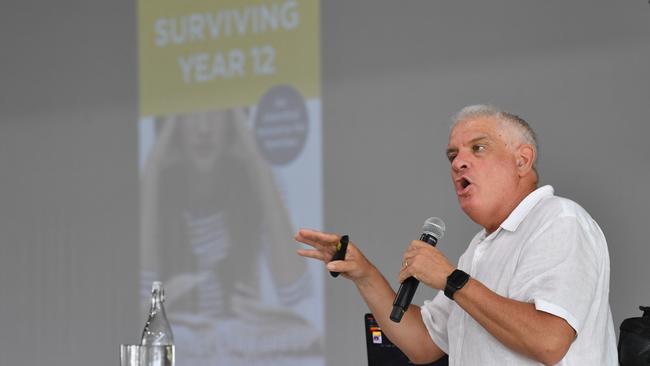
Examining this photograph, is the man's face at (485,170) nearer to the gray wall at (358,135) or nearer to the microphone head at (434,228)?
the microphone head at (434,228)

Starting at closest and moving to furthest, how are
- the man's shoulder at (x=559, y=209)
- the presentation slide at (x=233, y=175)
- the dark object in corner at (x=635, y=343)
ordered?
1. the man's shoulder at (x=559, y=209)
2. the dark object in corner at (x=635, y=343)
3. the presentation slide at (x=233, y=175)

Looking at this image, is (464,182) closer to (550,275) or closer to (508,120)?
(508,120)

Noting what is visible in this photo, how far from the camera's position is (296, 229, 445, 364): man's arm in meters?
2.48

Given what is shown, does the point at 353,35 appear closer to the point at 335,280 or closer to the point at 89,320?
the point at 335,280

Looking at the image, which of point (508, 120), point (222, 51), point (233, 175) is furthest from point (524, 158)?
point (222, 51)

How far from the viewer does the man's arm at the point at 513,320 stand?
204cm

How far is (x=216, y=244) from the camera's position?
16.1ft

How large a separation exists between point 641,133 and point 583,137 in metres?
0.24

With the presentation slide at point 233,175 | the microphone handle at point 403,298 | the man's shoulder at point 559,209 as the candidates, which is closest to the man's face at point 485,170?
the man's shoulder at point 559,209

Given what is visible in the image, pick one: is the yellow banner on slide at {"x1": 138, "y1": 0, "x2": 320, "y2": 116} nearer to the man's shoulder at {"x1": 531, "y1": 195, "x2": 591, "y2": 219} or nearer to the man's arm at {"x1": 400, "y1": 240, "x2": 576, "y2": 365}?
the man's shoulder at {"x1": 531, "y1": 195, "x2": 591, "y2": 219}

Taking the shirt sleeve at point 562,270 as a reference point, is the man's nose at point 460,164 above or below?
above

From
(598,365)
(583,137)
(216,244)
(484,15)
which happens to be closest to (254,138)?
(216,244)

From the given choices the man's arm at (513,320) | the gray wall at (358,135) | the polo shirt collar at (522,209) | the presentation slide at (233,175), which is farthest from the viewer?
the presentation slide at (233,175)

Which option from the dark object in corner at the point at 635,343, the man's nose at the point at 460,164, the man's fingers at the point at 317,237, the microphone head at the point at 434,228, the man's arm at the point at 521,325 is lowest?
the dark object in corner at the point at 635,343
